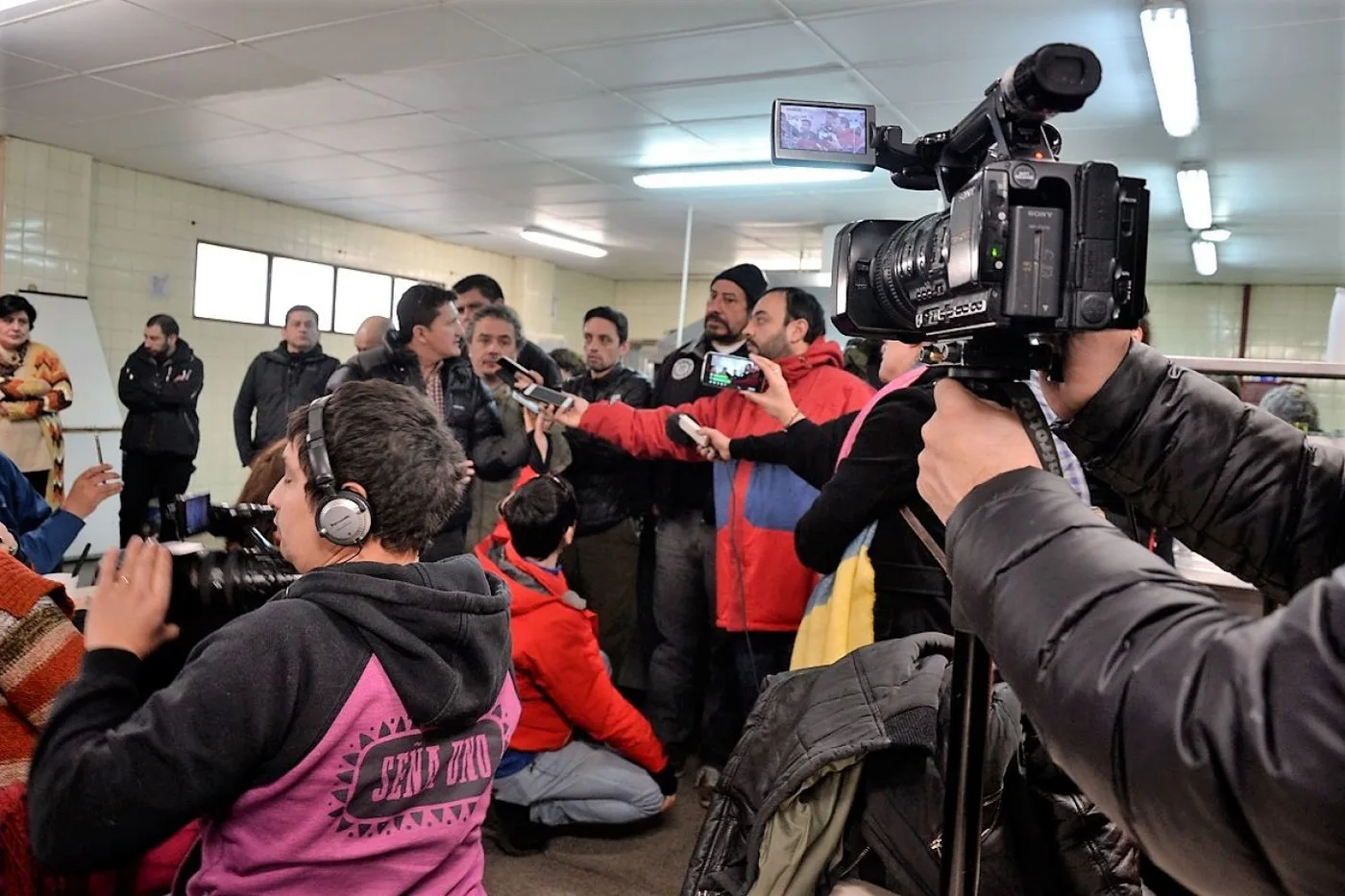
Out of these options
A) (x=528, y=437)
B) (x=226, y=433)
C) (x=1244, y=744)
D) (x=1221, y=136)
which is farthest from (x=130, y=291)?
(x=1244, y=744)

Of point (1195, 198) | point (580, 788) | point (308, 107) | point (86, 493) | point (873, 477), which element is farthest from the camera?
point (1195, 198)

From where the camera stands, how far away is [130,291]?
6.68m

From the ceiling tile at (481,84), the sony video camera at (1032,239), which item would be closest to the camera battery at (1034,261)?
the sony video camera at (1032,239)

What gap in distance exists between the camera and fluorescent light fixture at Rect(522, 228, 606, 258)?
8.55m

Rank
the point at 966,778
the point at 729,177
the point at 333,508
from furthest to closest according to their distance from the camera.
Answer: the point at 729,177 → the point at 333,508 → the point at 966,778

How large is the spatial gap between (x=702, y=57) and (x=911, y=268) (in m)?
3.40

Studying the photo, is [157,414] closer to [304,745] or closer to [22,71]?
[22,71]

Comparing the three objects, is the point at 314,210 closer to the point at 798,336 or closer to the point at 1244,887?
the point at 798,336

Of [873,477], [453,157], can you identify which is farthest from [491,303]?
[453,157]

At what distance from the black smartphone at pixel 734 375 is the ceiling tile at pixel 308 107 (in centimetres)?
298

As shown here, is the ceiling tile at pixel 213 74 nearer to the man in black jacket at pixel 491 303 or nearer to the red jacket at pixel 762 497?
the man in black jacket at pixel 491 303

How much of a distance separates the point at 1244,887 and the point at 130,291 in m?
7.68

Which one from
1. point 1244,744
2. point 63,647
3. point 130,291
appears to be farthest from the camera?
point 130,291

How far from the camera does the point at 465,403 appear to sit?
3172mm
